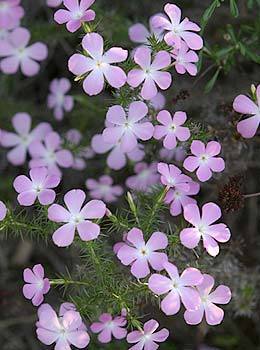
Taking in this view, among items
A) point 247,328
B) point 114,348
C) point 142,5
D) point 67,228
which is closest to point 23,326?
point 114,348

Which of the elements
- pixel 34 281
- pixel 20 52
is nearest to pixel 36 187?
pixel 34 281

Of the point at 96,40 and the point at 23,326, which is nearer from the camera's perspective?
the point at 96,40

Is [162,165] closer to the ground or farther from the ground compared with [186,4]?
farther from the ground

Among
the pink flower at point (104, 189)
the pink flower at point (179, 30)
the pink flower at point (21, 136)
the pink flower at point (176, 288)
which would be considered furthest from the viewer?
the pink flower at point (21, 136)

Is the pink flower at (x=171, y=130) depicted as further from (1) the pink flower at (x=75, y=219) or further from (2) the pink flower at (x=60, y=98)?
(2) the pink flower at (x=60, y=98)

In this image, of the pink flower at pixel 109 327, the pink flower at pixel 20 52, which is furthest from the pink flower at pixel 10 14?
the pink flower at pixel 109 327

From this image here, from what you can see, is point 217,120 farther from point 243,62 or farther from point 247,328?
point 247,328
